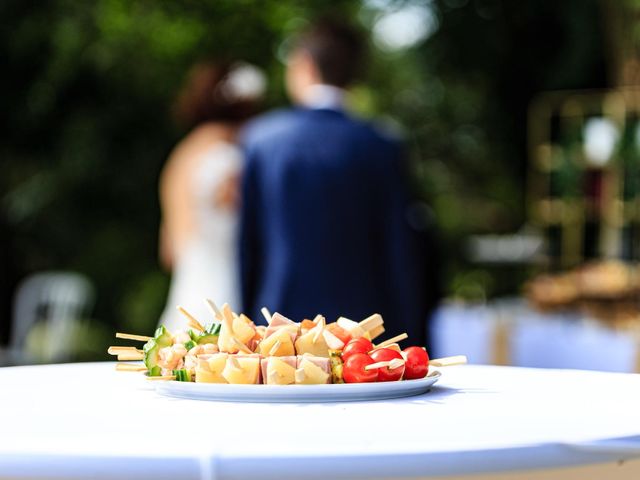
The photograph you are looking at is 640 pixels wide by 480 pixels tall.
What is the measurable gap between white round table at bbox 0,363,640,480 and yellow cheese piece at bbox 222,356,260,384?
4 cm

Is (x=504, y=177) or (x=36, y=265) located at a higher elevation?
(x=504, y=177)

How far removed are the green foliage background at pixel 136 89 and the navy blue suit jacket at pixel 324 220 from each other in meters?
5.89

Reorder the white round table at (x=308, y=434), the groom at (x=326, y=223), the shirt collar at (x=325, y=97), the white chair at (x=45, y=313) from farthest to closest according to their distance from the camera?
the white chair at (x=45, y=313) < the shirt collar at (x=325, y=97) < the groom at (x=326, y=223) < the white round table at (x=308, y=434)

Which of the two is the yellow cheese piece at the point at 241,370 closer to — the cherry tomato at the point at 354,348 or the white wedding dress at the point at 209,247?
the cherry tomato at the point at 354,348

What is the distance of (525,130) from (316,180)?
6986mm

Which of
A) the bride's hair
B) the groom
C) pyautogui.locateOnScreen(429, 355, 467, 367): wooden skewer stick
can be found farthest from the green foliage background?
pyautogui.locateOnScreen(429, 355, 467, 367): wooden skewer stick

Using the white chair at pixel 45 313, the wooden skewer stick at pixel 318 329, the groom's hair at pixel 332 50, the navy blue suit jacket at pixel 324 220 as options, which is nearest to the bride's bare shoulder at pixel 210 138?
the groom's hair at pixel 332 50

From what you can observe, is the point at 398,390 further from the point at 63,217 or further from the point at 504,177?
the point at 504,177

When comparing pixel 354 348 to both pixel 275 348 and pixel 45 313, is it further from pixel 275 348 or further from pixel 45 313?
pixel 45 313

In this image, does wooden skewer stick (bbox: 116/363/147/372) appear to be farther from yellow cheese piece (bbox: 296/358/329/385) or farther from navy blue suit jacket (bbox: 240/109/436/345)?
navy blue suit jacket (bbox: 240/109/436/345)

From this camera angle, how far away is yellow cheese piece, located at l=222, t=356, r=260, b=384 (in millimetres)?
1276

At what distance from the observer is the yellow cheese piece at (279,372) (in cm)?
127

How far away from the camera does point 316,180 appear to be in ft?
10.3

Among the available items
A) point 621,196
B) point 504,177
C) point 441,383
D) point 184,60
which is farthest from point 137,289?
point 441,383
